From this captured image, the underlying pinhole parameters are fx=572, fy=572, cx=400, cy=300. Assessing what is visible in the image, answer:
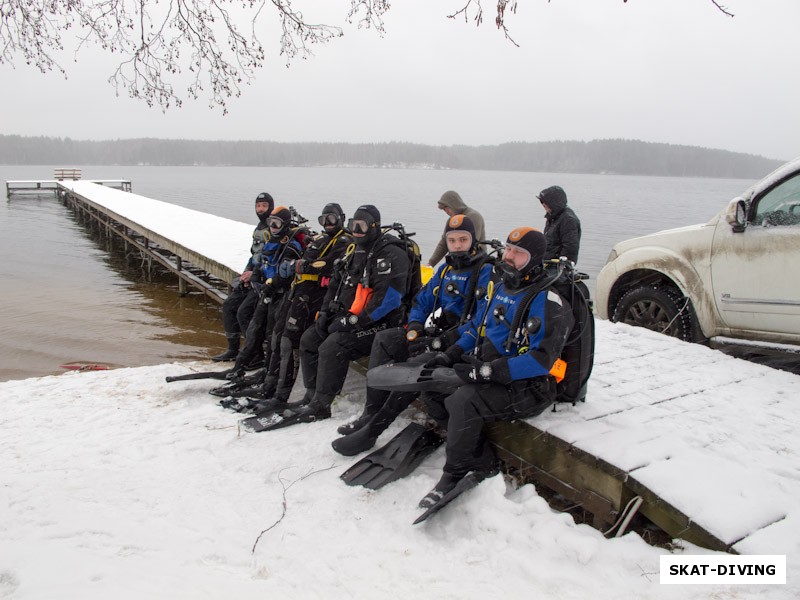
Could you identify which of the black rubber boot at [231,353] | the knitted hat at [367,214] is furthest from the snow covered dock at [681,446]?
the black rubber boot at [231,353]

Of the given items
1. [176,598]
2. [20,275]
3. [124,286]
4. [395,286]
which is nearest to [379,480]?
[176,598]

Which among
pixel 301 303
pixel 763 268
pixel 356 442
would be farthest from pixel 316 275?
pixel 763 268

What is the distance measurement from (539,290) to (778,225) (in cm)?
307

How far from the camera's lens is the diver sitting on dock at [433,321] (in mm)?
4801

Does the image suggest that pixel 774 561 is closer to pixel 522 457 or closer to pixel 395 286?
pixel 522 457

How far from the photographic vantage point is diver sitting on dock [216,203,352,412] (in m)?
6.18

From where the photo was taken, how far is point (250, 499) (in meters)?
4.14

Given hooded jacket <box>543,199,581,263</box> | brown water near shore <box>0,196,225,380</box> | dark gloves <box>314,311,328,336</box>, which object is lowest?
brown water near shore <box>0,196,225,380</box>

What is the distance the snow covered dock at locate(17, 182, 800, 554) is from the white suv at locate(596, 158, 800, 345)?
0.42m

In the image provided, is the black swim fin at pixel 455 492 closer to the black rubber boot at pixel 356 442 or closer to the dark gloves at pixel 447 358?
the dark gloves at pixel 447 358

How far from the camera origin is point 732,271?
574cm

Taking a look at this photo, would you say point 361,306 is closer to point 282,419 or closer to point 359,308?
point 359,308

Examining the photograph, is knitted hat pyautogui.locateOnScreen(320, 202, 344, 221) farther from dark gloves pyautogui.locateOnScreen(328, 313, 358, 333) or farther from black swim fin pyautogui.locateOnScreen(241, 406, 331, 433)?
black swim fin pyautogui.locateOnScreen(241, 406, 331, 433)

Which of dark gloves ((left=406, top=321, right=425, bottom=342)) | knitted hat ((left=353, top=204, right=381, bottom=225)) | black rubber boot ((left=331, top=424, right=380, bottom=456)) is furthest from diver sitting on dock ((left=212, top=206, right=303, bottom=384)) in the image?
black rubber boot ((left=331, top=424, right=380, bottom=456))
